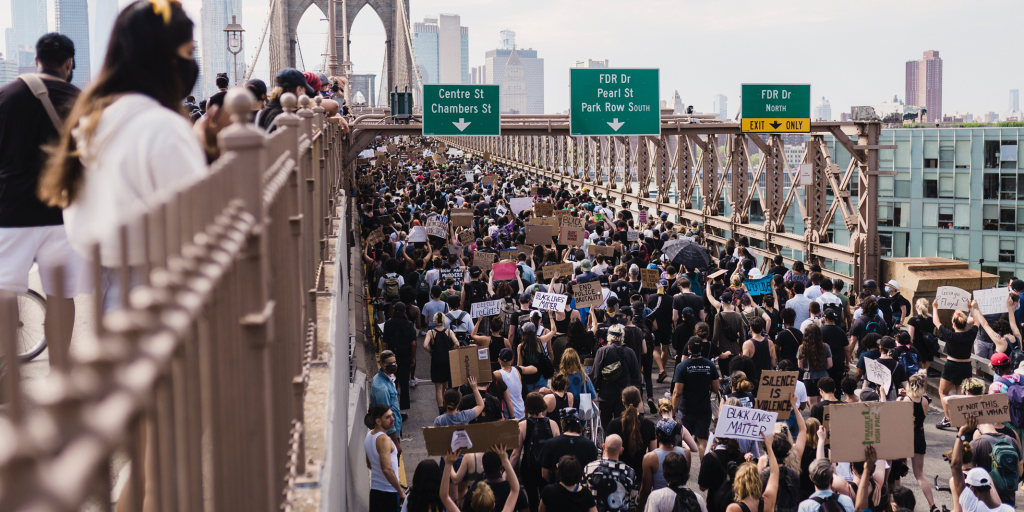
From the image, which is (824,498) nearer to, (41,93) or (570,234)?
(41,93)

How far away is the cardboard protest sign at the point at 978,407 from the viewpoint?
7738 millimetres

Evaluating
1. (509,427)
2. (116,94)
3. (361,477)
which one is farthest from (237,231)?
(361,477)

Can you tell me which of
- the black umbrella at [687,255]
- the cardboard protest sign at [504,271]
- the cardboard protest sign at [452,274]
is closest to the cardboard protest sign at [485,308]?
the cardboard protest sign at [452,274]

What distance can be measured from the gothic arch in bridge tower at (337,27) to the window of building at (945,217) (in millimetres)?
44920

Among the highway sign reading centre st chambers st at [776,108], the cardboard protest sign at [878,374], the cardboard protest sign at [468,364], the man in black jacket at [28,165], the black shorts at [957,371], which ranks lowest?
the black shorts at [957,371]

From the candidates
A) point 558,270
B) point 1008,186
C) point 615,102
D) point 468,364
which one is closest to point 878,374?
point 468,364

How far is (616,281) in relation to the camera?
40.7ft

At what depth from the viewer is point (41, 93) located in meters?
3.10

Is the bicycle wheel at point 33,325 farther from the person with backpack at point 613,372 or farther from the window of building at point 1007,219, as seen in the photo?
the window of building at point 1007,219

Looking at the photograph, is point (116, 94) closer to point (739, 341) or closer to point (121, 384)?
point (121, 384)

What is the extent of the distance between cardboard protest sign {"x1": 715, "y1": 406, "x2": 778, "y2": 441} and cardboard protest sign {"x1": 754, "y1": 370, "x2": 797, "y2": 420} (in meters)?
0.87

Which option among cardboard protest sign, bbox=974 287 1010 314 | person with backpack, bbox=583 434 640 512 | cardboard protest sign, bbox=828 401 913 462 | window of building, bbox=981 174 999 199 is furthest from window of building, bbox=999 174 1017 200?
person with backpack, bbox=583 434 640 512

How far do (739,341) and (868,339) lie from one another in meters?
1.56

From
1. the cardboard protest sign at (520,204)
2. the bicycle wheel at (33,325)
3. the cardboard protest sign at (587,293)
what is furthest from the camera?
the cardboard protest sign at (520,204)
